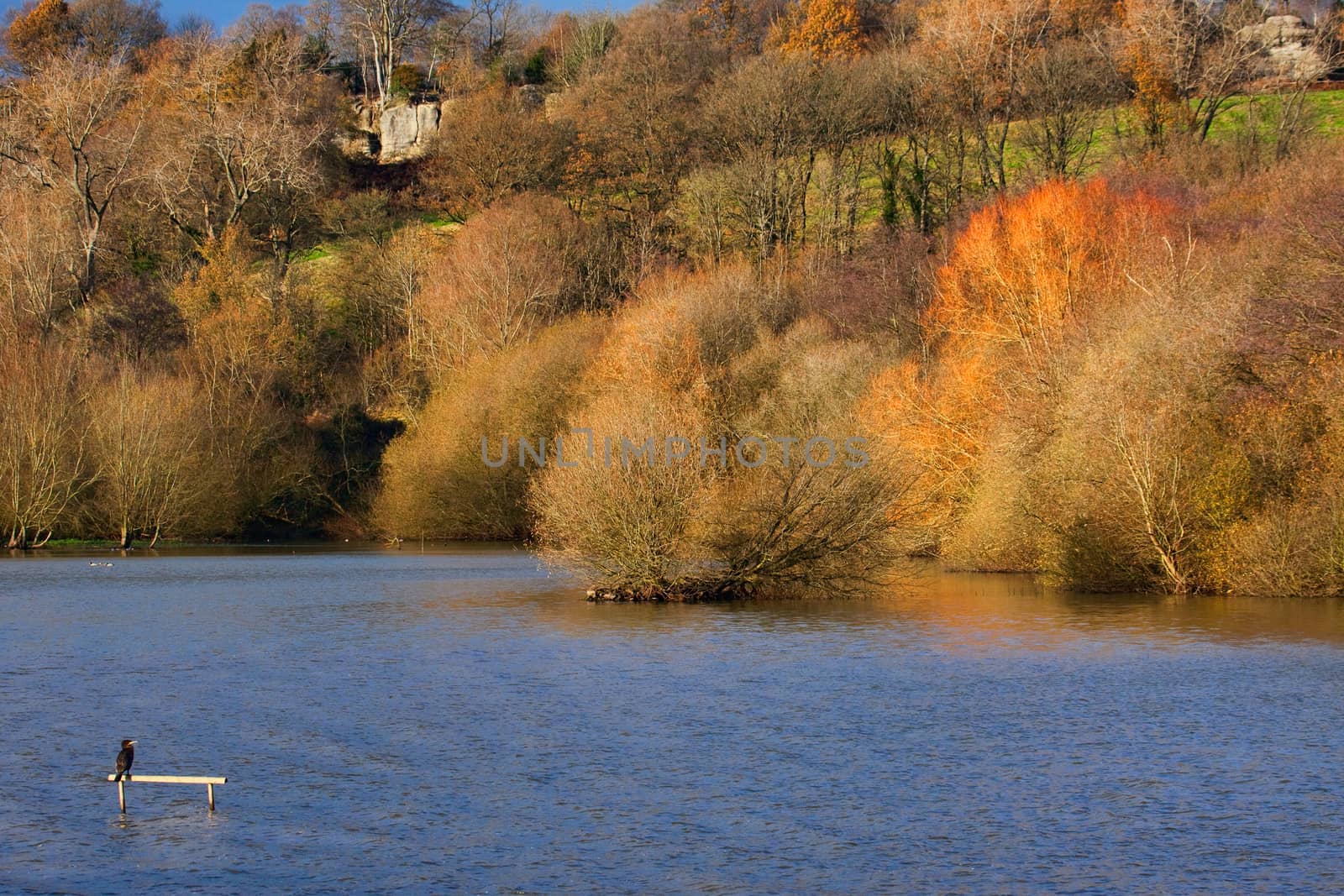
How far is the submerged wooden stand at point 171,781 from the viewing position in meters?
12.7

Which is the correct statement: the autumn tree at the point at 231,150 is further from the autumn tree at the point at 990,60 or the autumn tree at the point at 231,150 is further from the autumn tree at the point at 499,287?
the autumn tree at the point at 990,60

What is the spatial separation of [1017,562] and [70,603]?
25.0m

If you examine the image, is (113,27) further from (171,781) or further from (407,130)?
(171,781)

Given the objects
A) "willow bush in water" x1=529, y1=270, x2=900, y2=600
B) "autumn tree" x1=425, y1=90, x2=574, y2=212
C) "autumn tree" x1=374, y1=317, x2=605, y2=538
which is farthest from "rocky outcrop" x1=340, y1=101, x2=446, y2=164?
"willow bush in water" x1=529, y1=270, x2=900, y2=600

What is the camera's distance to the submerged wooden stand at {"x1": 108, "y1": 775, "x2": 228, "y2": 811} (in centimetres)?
1273

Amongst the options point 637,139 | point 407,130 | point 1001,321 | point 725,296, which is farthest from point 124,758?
point 407,130

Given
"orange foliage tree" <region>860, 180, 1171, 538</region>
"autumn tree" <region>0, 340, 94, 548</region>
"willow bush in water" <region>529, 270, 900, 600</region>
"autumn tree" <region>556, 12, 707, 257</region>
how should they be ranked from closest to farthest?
1. "willow bush in water" <region>529, 270, 900, 600</region>
2. "orange foliage tree" <region>860, 180, 1171, 538</region>
3. "autumn tree" <region>0, 340, 94, 548</region>
4. "autumn tree" <region>556, 12, 707, 257</region>

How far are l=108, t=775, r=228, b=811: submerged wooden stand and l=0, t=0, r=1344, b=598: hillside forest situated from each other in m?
16.4

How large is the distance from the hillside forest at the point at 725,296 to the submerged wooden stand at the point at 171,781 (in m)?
16.4

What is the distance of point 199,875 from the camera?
12.0 m

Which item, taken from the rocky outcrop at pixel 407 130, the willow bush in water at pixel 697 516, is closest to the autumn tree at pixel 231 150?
the rocky outcrop at pixel 407 130

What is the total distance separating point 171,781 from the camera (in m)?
13.0

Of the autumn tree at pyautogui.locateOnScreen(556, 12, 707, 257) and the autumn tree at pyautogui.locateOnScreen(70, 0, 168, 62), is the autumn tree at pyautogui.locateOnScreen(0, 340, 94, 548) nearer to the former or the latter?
the autumn tree at pyautogui.locateOnScreen(556, 12, 707, 257)

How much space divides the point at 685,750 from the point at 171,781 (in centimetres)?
624
